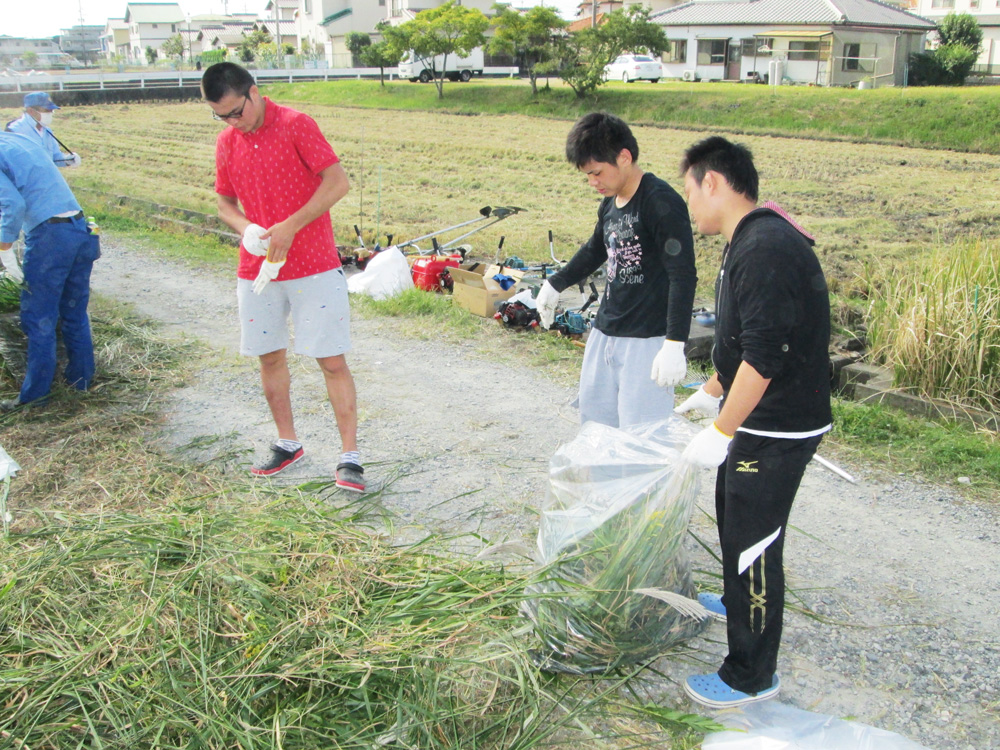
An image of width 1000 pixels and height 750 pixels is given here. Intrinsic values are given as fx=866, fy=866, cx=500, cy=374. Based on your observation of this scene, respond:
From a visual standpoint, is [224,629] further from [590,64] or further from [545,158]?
[590,64]

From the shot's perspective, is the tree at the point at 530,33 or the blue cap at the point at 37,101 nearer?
the blue cap at the point at 37,101

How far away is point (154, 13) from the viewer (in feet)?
293

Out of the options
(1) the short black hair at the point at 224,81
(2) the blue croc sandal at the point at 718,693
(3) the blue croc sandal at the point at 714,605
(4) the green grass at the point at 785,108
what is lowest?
(2) the blue croc sandal at the point at 718,693

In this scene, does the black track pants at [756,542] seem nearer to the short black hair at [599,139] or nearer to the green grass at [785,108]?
the short black hair at [599,139]

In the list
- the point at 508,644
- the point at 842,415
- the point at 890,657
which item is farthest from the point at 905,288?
the point at 508,644

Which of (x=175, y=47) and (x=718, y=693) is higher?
(x=175, y=47)

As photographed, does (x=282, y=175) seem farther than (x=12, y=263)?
No

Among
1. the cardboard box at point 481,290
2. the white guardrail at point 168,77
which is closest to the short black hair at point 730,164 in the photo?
the cardboard box at point 481,290

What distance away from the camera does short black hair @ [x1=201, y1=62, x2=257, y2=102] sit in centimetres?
333


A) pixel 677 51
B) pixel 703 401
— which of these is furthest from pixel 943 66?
pixel 703 401

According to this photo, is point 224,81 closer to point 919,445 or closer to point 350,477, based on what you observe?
point 350,477

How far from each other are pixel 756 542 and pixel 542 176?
1326 cm

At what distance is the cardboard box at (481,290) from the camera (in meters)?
6.67

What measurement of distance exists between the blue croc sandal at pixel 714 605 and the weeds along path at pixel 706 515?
2.6 inches
